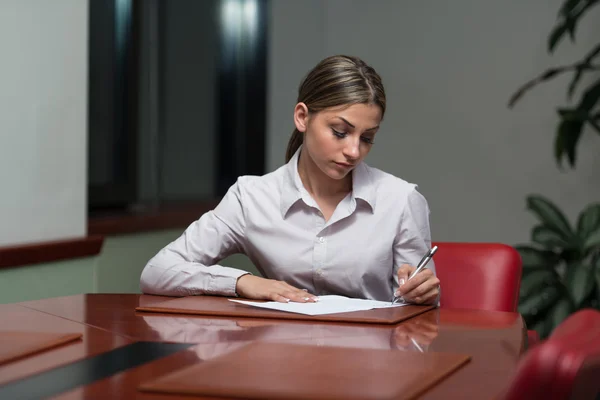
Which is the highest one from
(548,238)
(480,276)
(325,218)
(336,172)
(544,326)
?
(336,172)

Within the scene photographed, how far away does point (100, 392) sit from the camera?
0.94 metres

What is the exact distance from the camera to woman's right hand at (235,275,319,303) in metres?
1.62

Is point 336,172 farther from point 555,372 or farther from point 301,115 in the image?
point 555,372

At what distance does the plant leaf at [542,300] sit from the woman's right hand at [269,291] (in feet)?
5.56

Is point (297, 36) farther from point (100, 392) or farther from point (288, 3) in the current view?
point (100, 392)

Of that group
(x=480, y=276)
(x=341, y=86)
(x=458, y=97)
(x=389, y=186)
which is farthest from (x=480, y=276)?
(x=458, y=97)

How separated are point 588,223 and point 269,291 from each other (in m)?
1.88

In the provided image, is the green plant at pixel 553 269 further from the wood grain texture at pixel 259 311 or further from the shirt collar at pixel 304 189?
the wood grain texture at pixel 259 311

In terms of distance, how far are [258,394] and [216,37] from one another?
3.56 meters

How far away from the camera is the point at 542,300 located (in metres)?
3.14

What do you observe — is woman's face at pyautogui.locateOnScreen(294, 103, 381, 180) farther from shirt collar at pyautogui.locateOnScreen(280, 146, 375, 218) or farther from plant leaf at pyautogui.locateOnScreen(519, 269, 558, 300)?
plant leaf at pyautogui.locateOnScreen(519, 269, 558, 300)

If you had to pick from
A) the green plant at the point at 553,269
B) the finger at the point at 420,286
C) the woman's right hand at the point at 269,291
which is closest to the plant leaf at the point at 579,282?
the green plant at the point at 553,269

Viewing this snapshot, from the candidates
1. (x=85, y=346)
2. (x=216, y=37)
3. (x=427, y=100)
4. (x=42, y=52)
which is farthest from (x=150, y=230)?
(x=85, y=346)

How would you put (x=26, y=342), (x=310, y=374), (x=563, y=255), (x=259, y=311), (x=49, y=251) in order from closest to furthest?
(x=310, y=374) → (x=26, y=342) → (x=259, y=311) → (x=49, y=251) → (x=563, y=255)
